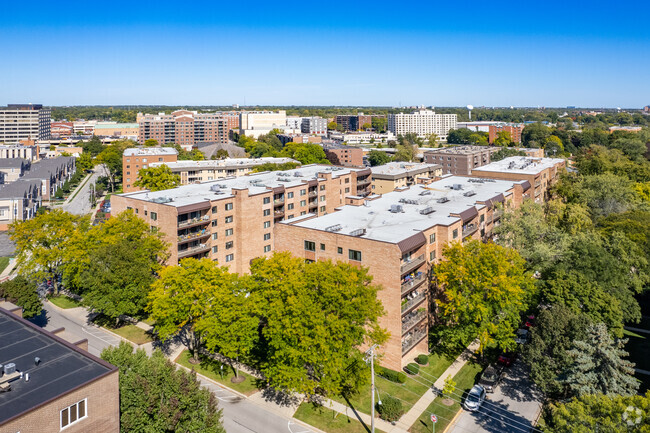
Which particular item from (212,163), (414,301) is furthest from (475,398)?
(212,163)

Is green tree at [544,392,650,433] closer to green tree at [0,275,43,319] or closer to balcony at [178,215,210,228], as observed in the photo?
balcony at [178,215,210,228]

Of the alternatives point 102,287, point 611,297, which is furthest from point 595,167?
point 102,287

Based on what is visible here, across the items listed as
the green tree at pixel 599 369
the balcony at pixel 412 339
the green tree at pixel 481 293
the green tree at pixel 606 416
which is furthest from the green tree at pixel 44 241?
the green tree at pixel 599 369

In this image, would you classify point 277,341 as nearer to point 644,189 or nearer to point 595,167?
point 644,189

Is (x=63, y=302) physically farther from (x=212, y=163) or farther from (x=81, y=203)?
(x=81, y=203)

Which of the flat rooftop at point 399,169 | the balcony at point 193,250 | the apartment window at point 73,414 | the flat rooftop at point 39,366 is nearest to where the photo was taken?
the flat rooftop at point 39,366

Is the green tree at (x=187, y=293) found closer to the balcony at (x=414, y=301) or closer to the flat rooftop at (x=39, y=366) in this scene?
the flat rooftop at (x=39, y=366)

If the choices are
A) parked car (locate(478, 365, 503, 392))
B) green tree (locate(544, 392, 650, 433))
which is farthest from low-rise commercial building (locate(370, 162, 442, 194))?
green tree (locate(544, 392, 650, 433))
